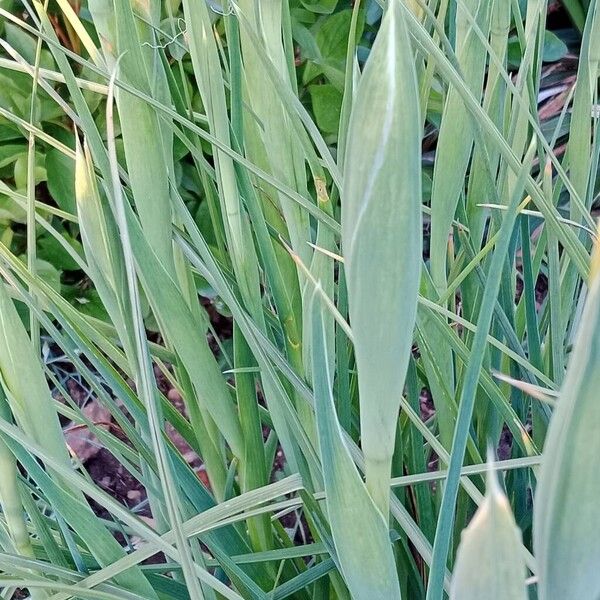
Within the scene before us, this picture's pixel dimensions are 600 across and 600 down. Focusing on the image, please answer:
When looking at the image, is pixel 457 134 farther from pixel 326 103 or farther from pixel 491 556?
pixel 326 103

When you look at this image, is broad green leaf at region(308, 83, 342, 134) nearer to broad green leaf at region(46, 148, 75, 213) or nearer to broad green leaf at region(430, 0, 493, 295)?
broad green leaf at region(46, 148, 75, 213)

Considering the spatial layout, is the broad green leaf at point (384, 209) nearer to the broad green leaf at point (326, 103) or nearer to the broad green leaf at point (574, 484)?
the broad green leaf at point (574, 484)

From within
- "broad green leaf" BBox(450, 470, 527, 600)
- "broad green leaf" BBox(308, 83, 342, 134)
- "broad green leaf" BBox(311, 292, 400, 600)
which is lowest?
"broad green leaf" BBox(311, 292, 400, 600)

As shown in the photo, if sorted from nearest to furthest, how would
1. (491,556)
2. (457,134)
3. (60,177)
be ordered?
(491,556) < (457,134) < (60,177)

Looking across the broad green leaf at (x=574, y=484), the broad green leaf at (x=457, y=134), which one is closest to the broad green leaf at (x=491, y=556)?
the broad green leaf at (x=574, y=484)

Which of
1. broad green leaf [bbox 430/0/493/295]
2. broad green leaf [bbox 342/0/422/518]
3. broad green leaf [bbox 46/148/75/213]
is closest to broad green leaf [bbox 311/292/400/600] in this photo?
broad green leaf [bbox 342/0/422/518]

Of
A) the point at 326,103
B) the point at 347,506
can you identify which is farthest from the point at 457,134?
the point at 326,103

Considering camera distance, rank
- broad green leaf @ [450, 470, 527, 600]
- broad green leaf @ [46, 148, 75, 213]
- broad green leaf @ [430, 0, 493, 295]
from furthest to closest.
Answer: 1. broad green leaf @ [46, 148, 75, 213]
2. broad green leaf @ [430, 0, 493, 295]
3. broad green leaf @ [450, 470, 527, 600]

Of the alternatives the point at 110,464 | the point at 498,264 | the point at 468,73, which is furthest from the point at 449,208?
the point at 110,464
